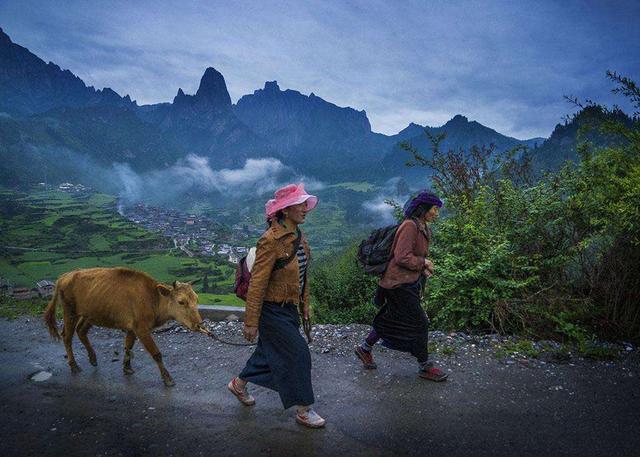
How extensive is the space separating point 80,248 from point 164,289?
53653 mm

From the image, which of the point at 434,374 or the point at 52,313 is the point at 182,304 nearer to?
the point at 52,313

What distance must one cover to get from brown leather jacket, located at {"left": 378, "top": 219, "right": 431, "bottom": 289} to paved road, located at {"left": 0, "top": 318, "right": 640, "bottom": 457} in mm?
1258

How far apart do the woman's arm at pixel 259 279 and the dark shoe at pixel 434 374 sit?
2.31 metres

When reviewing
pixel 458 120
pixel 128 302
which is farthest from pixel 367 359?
pixel 458 120

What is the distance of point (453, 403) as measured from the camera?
3746mm

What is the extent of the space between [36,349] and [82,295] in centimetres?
195

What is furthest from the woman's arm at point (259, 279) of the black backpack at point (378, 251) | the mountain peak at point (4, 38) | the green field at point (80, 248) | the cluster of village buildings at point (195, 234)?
the mountain peak at point (4, 38)

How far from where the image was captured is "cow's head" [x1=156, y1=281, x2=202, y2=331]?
4164mm

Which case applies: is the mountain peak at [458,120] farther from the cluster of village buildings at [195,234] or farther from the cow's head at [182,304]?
the cow's head at [182,304]

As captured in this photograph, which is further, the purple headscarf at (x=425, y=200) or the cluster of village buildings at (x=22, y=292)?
the cluster of village buildings at (x=22, y=292)

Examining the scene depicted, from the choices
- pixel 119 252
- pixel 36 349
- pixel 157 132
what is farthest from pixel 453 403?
pixel 157 132

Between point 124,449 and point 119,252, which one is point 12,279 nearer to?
point 119,252

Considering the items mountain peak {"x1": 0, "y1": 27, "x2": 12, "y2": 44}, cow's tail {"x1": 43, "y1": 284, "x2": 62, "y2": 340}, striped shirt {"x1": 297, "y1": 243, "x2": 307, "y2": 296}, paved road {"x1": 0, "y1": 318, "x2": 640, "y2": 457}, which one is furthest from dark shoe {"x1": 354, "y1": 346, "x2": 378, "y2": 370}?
mountain peak {"x1": 0, "y1": 27, "x2": 12, "y2": 44}

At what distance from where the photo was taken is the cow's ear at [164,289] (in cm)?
427
